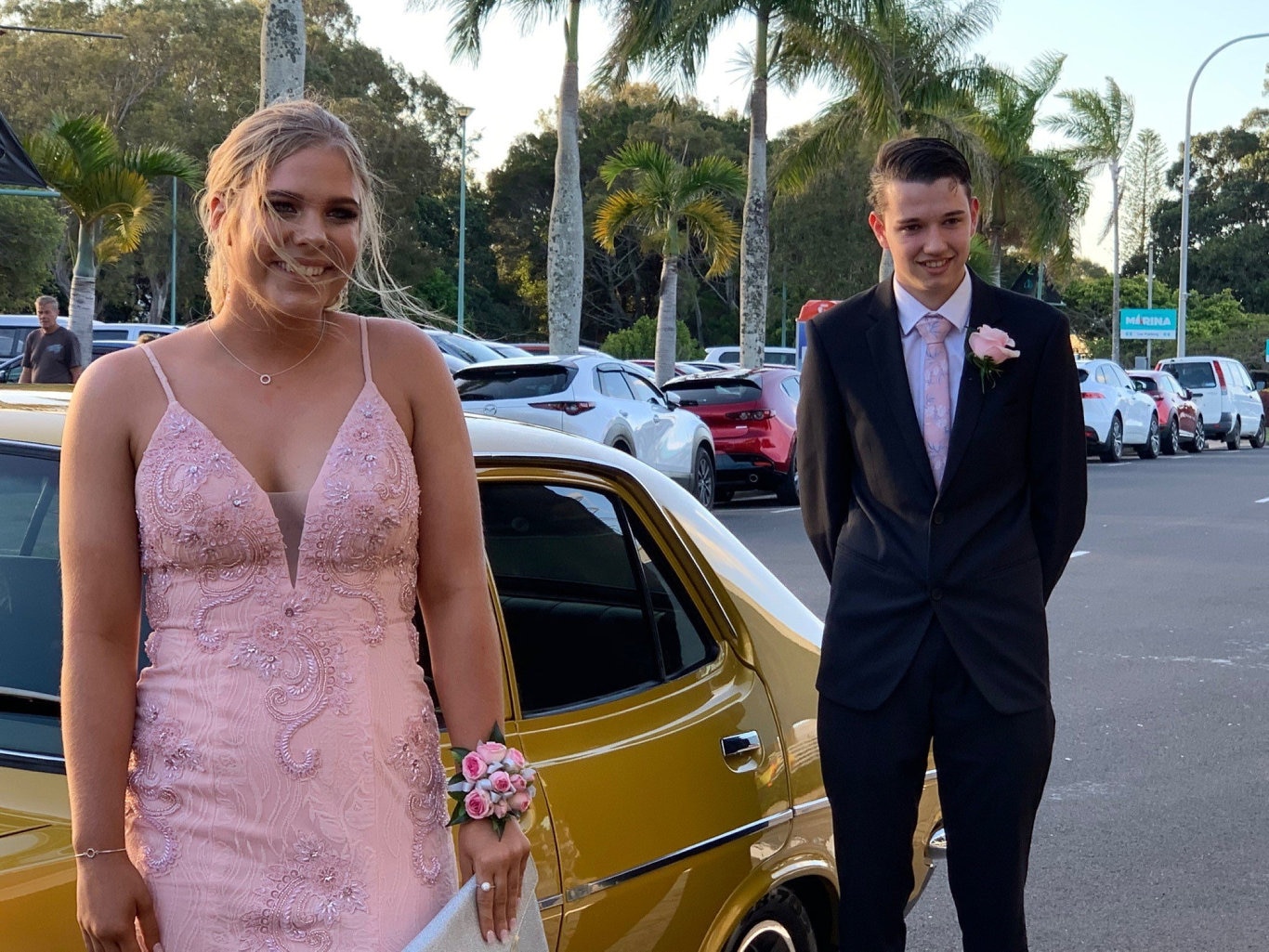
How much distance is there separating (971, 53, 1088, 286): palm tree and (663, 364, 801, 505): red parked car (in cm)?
1838

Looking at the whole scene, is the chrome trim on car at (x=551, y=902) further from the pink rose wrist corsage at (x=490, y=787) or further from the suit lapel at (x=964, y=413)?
the suit lapel at (x=964, y=413)

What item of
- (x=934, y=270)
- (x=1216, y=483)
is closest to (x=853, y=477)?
(x=934, y=270)

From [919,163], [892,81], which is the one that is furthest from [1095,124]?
[919,163]

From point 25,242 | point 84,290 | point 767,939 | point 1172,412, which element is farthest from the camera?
point 25,242

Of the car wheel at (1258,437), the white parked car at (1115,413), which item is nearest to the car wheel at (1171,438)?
the white parked car at (1115,413)

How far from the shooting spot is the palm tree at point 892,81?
1065 inches

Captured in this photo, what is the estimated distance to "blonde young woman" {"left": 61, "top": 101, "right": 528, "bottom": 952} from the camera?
201 cm

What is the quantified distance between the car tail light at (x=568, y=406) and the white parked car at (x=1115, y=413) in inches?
499

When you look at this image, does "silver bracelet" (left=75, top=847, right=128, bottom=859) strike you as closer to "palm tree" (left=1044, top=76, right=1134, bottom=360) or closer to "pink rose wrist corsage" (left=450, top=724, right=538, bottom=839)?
"pink rose wrist corsage" (left=450, top=724, right=538, bottom=839)

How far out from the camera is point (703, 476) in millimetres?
17297

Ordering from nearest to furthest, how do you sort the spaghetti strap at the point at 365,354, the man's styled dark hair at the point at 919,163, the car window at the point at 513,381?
1. the spaghetti strap at the point at 365,354
2. the man's styled dark hair at the point at 919,163
3. the car window at the point at 513,381

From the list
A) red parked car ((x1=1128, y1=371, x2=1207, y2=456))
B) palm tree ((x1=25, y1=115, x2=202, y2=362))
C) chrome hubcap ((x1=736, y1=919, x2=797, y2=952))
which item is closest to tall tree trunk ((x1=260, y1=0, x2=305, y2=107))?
palm tree ((x1=25, y1=115, x2=202, y2=362))

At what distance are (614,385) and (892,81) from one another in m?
13.5

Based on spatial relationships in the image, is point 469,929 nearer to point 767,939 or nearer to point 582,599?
point 582,599
